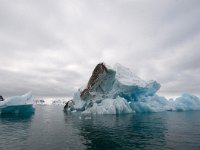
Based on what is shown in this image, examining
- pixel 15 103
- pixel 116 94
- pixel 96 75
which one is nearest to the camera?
pixel 15 103

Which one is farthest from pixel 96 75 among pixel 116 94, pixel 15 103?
pixel 15 103

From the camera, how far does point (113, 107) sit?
45406 millimetres

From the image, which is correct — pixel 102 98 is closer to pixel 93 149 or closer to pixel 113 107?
pixel 113 107

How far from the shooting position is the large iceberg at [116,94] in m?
46.5

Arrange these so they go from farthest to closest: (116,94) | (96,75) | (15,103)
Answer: (116,94)
(96,75)
(15,103)

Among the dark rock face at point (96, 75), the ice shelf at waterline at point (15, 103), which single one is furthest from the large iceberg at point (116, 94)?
the ice shelf at waterline at point (15, 103)

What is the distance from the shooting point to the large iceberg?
46469 millimetres

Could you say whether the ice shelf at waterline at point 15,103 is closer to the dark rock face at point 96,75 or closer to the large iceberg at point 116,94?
the large iceberg at point 116,94

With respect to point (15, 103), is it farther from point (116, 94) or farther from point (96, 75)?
point (116, 94)

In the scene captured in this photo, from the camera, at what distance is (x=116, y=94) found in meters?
50.0

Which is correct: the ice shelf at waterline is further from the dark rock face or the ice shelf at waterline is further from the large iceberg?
the dark rock face

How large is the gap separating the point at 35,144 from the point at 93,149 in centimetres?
499

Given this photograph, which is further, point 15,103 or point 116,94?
point 116,94

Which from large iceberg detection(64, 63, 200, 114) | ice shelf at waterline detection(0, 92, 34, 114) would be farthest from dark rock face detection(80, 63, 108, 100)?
ice shelf at waterline detection(0, 92, 34, 114)
